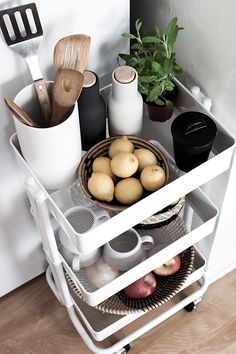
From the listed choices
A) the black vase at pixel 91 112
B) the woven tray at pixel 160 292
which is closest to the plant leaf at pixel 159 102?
the black vase at pixel 91 112

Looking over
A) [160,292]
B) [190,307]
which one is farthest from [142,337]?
[160,292]

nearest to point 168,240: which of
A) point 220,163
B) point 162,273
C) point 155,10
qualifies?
point 162,273

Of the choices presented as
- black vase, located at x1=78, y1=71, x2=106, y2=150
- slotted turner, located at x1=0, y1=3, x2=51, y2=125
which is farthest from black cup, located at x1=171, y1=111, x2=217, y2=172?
slotted turner, located at x1=0, y1=3, x2=51, y2=125

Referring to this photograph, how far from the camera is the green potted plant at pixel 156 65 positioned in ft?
3.01

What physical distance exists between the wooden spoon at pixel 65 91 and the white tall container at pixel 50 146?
0.02 metres

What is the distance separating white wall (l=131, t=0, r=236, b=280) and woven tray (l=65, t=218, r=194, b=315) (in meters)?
0.15

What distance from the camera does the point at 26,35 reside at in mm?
822

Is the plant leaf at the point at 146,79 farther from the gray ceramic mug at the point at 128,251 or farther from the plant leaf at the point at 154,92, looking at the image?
the gray ceramic mug at the point at 128,251

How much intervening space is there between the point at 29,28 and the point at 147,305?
0.70 meters

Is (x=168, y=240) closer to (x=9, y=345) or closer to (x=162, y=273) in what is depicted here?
(x=162, y=273)

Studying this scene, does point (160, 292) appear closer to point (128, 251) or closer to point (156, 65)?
point (128, 251)

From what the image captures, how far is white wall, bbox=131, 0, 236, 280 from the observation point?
0.88m

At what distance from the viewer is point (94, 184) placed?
0.89 meters

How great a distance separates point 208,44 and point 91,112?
25cm
